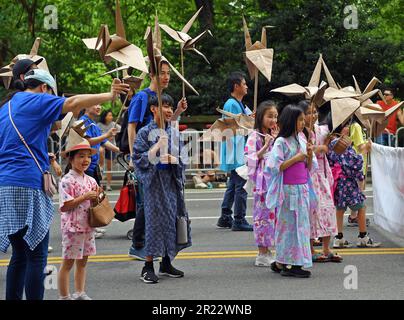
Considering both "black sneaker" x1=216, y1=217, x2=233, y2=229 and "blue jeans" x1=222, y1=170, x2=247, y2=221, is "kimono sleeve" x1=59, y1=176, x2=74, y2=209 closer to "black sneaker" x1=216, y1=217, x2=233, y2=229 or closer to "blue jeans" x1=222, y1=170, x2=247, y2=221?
"blue jeans" x1=222, y1=170, x2=247, y2=221

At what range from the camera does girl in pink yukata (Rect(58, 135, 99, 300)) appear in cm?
753

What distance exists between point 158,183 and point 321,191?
6.25ft

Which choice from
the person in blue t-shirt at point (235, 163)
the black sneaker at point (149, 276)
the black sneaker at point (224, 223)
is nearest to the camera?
the black sneaker at point (149, 276)

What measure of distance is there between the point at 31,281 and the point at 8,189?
64 cm

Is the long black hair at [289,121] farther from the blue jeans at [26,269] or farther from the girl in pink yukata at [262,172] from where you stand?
the blue jeans at [26,269]

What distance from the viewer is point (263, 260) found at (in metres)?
9.43

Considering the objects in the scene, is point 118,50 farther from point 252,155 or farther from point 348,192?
point 348,192

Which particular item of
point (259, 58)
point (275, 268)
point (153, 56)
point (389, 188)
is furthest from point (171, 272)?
point (389, 188)

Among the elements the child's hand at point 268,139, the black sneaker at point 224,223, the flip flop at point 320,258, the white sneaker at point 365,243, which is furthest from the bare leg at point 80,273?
the black sneaker at point 224,223

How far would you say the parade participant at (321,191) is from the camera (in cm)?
941

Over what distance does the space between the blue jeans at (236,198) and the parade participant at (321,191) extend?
2.01 m

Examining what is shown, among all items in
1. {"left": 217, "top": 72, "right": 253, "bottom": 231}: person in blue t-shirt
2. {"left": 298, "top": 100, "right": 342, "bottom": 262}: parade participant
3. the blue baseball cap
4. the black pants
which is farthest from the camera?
{"left": 217, "top": 72, "right": 253, "bottom": 231}: person in blue t-shirt

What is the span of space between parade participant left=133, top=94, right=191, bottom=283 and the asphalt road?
12.0 inches

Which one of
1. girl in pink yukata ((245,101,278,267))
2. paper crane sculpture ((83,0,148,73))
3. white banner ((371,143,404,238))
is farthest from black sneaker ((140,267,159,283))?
white banner ((371,143,404,238))
